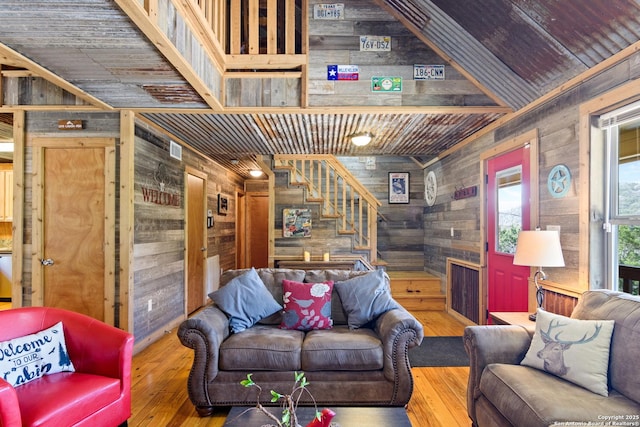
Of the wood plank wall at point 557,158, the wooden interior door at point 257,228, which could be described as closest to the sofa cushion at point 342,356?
the wood plank wall at point 557,158

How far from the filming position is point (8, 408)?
1.52m

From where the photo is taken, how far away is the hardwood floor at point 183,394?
2340mm

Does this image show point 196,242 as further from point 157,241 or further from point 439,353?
point 439,353

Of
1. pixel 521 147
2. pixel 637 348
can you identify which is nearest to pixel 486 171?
pixel 521 147

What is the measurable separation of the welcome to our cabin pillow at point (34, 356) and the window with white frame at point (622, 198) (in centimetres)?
370

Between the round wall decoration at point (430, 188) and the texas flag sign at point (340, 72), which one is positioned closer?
the texas flag sign at point (340, 72)

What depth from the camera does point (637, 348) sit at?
1705mm

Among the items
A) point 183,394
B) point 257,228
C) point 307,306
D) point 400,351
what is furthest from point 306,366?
point 257,228

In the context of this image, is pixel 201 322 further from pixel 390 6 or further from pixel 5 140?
pixel 5 140

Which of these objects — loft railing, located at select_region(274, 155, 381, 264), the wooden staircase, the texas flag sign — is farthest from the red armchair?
the wooden staircase

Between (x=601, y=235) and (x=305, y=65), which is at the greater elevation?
(x=305, y=65)

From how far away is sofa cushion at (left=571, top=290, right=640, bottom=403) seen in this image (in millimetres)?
1699

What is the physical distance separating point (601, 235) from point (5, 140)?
22.4 ft

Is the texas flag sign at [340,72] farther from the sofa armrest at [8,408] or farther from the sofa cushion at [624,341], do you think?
the sofa armrest at [8,408]
